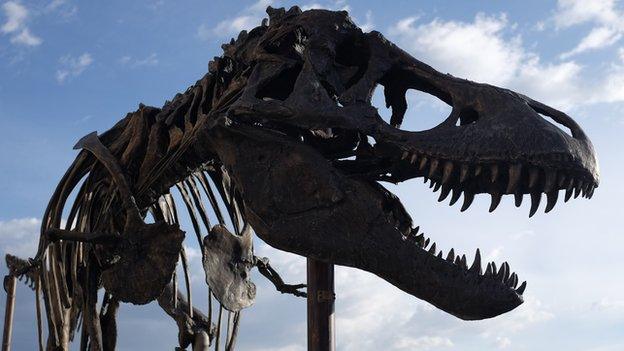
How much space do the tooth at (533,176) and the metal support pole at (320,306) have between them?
5.04 ft

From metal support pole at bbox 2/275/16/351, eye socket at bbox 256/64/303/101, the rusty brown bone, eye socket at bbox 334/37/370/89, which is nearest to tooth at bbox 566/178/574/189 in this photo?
eye socket at bbox 334/37/370/89

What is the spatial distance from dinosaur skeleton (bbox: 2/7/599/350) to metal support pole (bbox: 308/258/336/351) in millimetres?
539

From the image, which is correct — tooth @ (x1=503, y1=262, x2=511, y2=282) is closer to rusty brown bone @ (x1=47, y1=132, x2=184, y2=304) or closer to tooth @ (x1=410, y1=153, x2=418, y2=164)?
tooth @ (x1=410, y1=153, x2=418, y2=164)

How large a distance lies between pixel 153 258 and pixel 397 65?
1.98 m

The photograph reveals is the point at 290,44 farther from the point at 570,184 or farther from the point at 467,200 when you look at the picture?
the point at 570,184

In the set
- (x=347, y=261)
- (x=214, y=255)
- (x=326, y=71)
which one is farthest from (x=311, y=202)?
(x=214, y=255)

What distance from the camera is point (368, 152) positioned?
3.93 m

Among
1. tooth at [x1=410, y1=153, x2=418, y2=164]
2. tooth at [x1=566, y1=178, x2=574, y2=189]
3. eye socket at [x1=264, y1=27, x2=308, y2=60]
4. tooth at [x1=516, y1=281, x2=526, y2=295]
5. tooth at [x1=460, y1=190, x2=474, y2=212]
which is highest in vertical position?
eye socket at [x1=264, y1=27, x2=308, y2=60]

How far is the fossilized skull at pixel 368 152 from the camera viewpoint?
3.35 meters

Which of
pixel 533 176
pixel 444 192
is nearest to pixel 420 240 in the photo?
pixel 444 192

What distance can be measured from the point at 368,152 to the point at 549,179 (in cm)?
100

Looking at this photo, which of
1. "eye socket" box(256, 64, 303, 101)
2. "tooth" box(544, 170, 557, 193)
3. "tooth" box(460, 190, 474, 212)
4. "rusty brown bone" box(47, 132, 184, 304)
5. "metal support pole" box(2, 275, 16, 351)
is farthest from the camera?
"metal support pole" box(2, 275, 16, 351)

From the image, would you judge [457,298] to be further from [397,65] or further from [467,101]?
[397,65]

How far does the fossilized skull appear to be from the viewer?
132 inches
